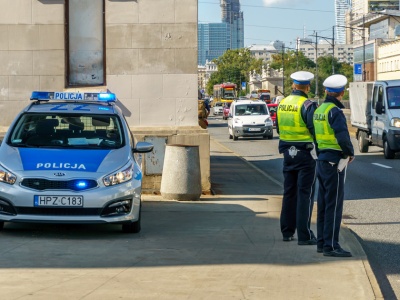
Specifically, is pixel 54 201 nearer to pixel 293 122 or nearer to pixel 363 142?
pixel 293 122

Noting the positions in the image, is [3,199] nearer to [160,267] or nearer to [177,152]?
[160,267]

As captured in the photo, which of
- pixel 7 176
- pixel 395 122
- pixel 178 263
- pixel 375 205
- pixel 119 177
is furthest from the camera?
pixel 395 122

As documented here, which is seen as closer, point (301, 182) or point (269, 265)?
point (269, 265)

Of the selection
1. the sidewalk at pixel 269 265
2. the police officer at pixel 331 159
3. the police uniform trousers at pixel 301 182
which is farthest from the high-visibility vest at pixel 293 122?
the sidewalk at pixel 269 265

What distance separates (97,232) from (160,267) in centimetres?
273

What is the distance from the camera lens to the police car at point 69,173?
10969 mm

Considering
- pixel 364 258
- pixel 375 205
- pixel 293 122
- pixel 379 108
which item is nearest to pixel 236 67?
pixel 379 108

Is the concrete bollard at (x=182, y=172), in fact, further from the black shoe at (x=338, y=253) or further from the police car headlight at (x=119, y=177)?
the black shoe at (x=338, y=253)

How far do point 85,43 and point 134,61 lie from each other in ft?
3.26

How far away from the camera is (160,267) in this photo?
9219 mm

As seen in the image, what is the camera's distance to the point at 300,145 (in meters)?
10.7

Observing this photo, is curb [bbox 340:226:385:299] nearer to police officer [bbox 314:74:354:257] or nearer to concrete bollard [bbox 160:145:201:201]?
police officer [bbox 314:74:354:257]

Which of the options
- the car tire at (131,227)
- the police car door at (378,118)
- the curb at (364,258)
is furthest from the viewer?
the police car door at (378,118)

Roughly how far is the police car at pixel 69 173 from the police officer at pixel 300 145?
193 centimetres
